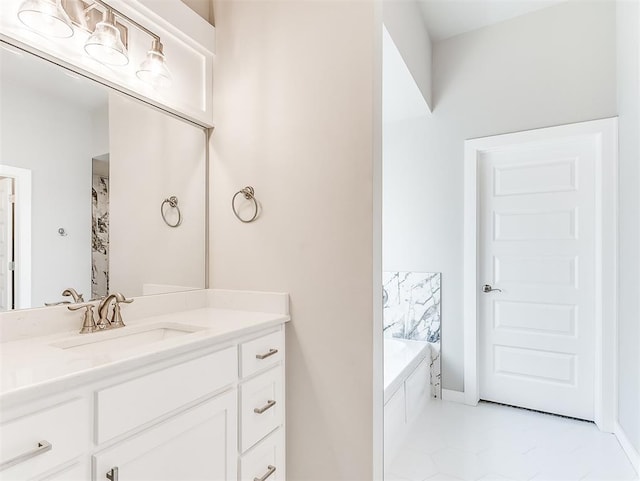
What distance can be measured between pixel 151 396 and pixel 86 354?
220 millimetres

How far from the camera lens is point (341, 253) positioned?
154 cm

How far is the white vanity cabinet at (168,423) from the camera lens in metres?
0.80

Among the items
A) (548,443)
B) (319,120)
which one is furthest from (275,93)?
(548,443)

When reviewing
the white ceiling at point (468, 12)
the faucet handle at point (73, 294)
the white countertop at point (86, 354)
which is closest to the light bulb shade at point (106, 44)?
the faucet handle at point (73, 294)

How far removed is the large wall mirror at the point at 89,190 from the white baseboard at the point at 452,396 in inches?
86.7

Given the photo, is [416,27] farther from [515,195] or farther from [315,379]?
[315,379]

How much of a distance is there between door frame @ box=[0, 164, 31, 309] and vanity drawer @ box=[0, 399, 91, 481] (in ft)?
1.88

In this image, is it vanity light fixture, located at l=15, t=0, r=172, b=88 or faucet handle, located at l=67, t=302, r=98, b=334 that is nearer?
vanity light fixture, located at l=15, t=0, r=172, b=88

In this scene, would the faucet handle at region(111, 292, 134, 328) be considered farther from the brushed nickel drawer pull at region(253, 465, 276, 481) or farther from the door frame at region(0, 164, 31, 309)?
the brushed nickel drawer pull at region(253, 465, 276, 481)

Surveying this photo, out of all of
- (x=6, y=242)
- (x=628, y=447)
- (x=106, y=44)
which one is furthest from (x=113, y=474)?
(x=628, y=447)

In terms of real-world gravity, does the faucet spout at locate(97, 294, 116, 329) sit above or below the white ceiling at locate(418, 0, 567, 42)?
below

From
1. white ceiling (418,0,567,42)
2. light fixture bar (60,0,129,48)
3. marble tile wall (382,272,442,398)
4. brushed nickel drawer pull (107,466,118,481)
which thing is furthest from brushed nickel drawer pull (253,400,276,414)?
white ceiling (418,0,567,42)

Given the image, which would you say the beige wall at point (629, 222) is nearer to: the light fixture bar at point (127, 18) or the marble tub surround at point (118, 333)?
the marble tub surround at point (118, 333)

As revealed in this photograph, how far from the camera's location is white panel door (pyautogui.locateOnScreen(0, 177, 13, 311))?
3.86ft
